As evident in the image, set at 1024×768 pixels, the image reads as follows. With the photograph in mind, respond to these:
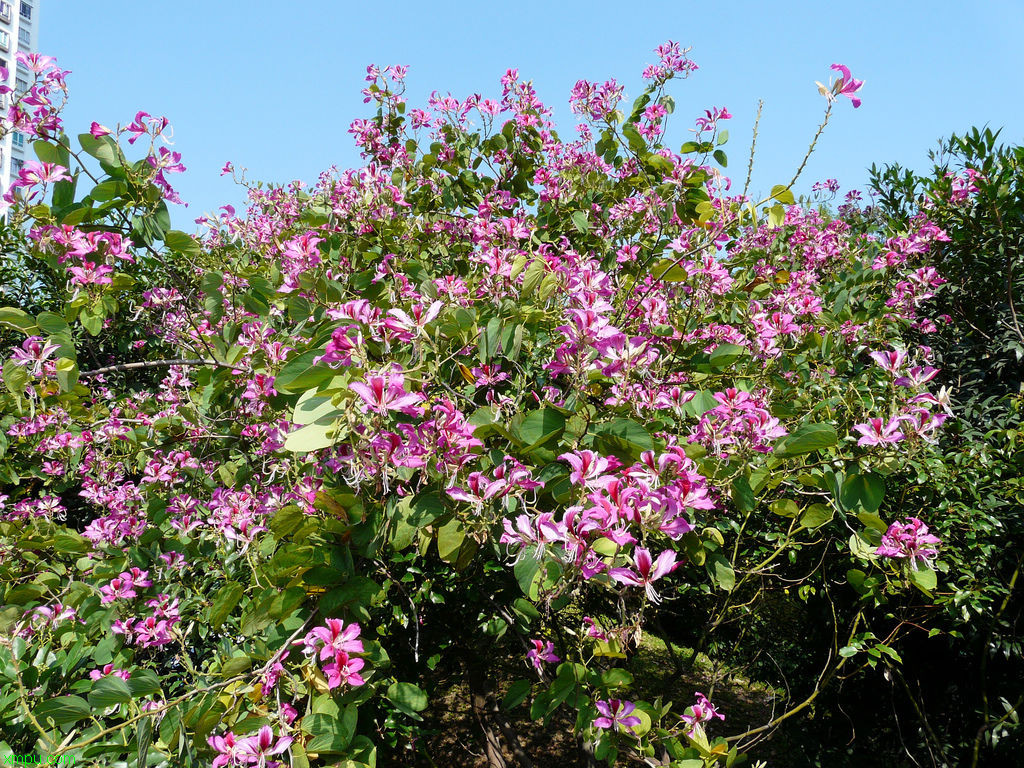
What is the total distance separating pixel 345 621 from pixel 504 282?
36.2 inches

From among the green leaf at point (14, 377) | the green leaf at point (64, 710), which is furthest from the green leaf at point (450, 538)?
the green leaf at point (14, 377)

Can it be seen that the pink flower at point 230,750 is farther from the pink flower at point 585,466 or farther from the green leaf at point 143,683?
the pink flower at point 585,466

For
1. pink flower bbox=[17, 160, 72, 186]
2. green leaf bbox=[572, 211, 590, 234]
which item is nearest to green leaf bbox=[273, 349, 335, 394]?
pink flower bbox=[17, 160, 72, 186]

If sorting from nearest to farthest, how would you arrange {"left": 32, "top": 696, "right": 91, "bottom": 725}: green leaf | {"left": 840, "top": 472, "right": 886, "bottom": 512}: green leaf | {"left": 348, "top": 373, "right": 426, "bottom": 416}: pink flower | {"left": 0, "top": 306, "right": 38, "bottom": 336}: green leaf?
{"left": 348, "top": 373, "right": 426, "bottom": 416}: pink flower
{"left": 32, "top": 696, "right": 91, "bottom": 725}: green leaf
{"left": 840, "top": 472, "right": 886, "bottom": 512}: green leaf
{"left": 0, "top": 306, "right": 38, "bottom": 336}: green leaf

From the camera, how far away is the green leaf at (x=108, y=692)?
4.51ft

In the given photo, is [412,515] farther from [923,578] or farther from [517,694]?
[923,578]

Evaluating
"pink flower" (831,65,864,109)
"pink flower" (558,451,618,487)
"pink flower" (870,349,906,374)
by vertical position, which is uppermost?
"pink flower" (831,65,864,109)

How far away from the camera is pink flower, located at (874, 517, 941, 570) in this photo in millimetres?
1694

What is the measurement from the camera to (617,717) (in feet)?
5.16

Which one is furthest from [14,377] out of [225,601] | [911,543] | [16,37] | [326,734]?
[16,37]

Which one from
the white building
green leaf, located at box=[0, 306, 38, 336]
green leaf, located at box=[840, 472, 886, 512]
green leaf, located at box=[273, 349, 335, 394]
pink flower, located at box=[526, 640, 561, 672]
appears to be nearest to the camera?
green leaf, located at box=[273, 349, 335, 394]

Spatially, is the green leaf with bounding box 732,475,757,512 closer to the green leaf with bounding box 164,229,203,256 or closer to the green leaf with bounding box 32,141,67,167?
the green leaf with bounding box 164,229,203,256

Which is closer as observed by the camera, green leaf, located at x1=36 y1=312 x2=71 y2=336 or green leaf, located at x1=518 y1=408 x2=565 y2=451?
green leaf, located at x1=518 y1=408 x2=565 y2=451

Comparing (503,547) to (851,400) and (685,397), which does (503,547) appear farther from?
(851,400)
